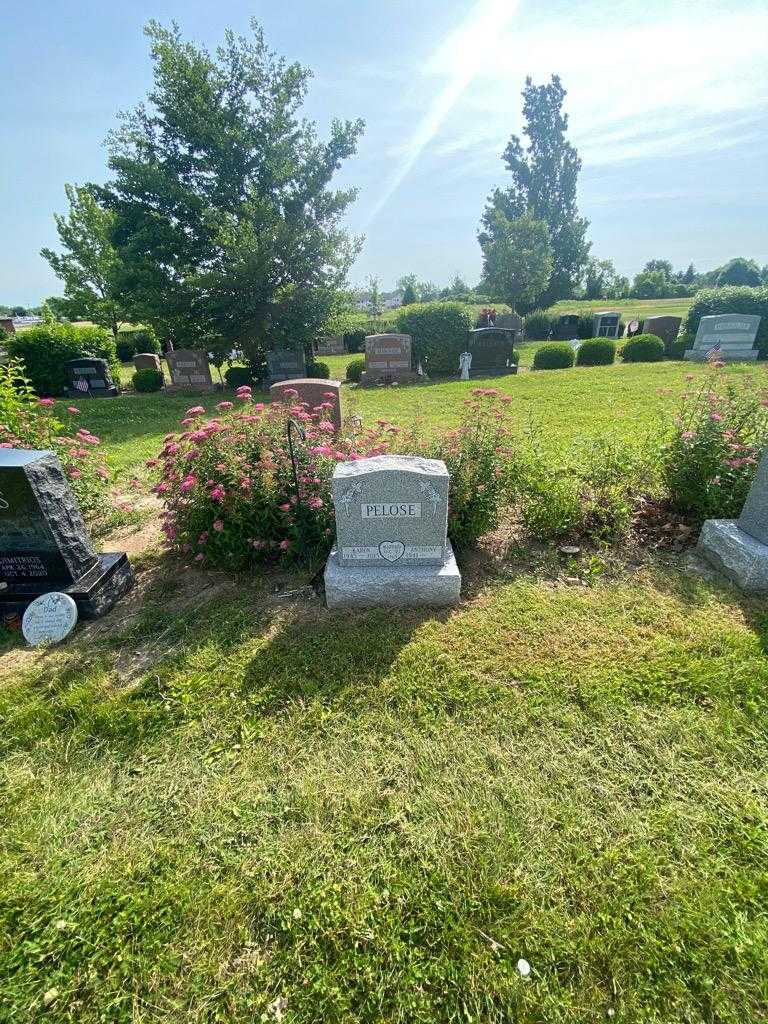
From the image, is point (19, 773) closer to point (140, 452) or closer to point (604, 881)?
point (604, 881)

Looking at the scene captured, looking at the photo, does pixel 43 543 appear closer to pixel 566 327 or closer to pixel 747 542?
pixel 747 542

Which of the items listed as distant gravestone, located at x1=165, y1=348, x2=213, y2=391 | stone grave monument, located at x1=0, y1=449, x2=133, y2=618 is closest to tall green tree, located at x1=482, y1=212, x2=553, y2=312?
distant gravestone, located at x1=165, y1=348, x2=213, y2=391

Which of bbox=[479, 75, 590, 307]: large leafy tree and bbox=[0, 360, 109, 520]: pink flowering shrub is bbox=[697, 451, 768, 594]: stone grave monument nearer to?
bbox=[0, 360, 109, 520]: pink flowering shrub

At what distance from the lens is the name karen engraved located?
3.31 metres

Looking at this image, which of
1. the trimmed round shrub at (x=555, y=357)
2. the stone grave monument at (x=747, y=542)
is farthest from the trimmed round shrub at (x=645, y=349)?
the stone grave monument at (x=747, y=542)

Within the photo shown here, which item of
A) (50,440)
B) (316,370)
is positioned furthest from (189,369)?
(50,440)

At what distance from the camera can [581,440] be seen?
515 centimetres

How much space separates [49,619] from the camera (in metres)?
3.29

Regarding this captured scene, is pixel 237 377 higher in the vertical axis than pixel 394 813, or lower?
lower

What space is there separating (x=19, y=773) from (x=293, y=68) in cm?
1752

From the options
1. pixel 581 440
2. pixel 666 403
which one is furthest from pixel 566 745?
pixel 666 403

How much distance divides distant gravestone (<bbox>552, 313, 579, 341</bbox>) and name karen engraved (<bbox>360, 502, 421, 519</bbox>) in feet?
72.7

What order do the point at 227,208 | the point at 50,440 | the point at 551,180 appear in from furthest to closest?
the point at 551,180 < the point at 227,208 < the point at 50,440

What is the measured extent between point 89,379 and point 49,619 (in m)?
13.1
